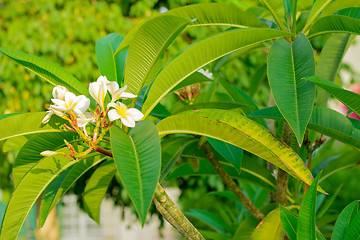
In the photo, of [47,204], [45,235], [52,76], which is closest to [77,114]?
[52,76]

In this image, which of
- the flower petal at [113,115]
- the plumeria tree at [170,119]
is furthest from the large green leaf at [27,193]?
the flower petal at [113,115]

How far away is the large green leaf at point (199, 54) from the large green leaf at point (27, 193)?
7.3 inches

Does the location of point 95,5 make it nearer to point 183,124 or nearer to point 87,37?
point 87,37

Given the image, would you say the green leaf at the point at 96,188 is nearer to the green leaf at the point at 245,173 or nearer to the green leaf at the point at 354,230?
the green leaf at the point at 245,173

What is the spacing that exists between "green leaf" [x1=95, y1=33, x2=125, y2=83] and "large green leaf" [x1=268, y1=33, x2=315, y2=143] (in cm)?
31

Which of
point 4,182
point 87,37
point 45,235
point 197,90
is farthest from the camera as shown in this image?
point 45,235

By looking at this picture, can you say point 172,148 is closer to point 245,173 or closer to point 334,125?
point 245,173

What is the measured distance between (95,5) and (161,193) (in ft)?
8.38

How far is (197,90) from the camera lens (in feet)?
3.76

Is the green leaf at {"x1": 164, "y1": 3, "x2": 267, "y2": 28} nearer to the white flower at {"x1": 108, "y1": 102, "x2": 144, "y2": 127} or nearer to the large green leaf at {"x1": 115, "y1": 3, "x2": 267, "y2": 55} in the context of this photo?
the large green leaf at {"x1": 115, "y1": 3, "x2": 267, "y2": 55}

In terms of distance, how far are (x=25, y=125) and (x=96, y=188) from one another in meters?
0.38

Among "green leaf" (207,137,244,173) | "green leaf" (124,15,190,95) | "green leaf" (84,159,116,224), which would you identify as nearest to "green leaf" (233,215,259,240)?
"green leaf" (207,137,244,173)

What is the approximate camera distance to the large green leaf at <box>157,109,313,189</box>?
26.4 inches

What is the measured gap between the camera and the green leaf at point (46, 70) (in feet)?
2.36
